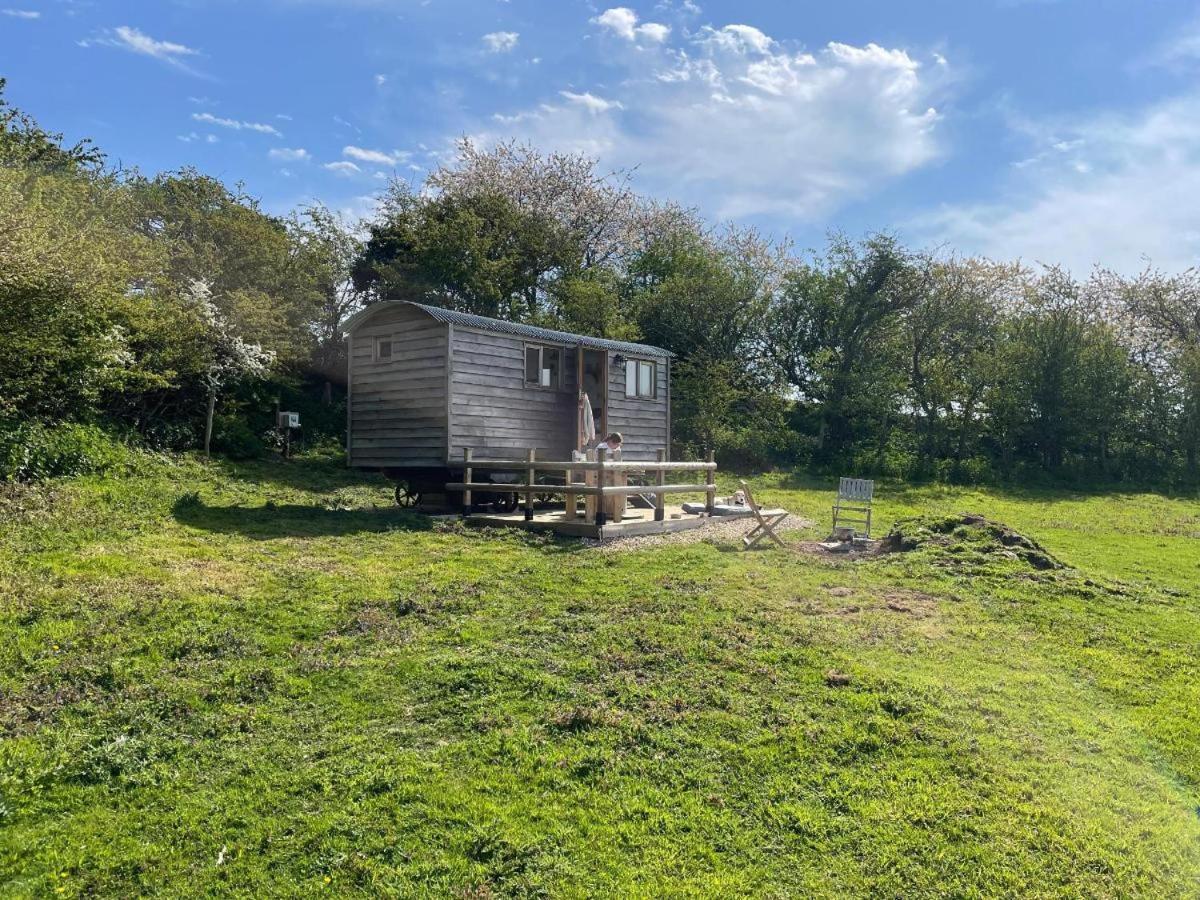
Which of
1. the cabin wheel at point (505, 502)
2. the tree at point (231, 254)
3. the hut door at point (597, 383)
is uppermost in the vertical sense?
the tree at point (231, 254)

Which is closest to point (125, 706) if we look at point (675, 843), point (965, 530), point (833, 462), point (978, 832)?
point (675, 843)

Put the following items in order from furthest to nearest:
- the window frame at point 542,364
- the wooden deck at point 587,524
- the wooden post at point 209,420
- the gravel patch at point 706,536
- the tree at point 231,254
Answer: the tree at point 231,254 < the wooden post at point 209,420 < the window frame at point 542,364 < the wooden deck at point 587,524 < the gravel patch at point 706,536

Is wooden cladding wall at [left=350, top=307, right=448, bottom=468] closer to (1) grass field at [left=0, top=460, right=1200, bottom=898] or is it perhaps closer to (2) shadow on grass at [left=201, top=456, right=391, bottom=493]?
(2) shadow on grass at [left=201, top=456, right=391, bottom=493]

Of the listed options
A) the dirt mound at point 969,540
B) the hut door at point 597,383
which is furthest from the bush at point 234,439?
the dirt mound at point 969,540

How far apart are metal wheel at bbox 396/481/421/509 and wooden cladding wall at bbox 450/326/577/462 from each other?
1482mm

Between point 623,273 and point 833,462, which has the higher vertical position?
point 623,273

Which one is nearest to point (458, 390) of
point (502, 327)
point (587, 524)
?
point (502, 327)

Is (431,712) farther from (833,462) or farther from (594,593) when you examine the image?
(833,462)

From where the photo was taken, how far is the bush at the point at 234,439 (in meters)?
16.3

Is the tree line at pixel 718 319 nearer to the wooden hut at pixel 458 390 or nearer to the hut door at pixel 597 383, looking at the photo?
the wooden hut at pixel 458 390

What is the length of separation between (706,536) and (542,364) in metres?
5.20

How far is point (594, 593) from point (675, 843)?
14.0 feet

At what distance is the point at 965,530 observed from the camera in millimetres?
11094

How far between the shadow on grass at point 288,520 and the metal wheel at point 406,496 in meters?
1.35
